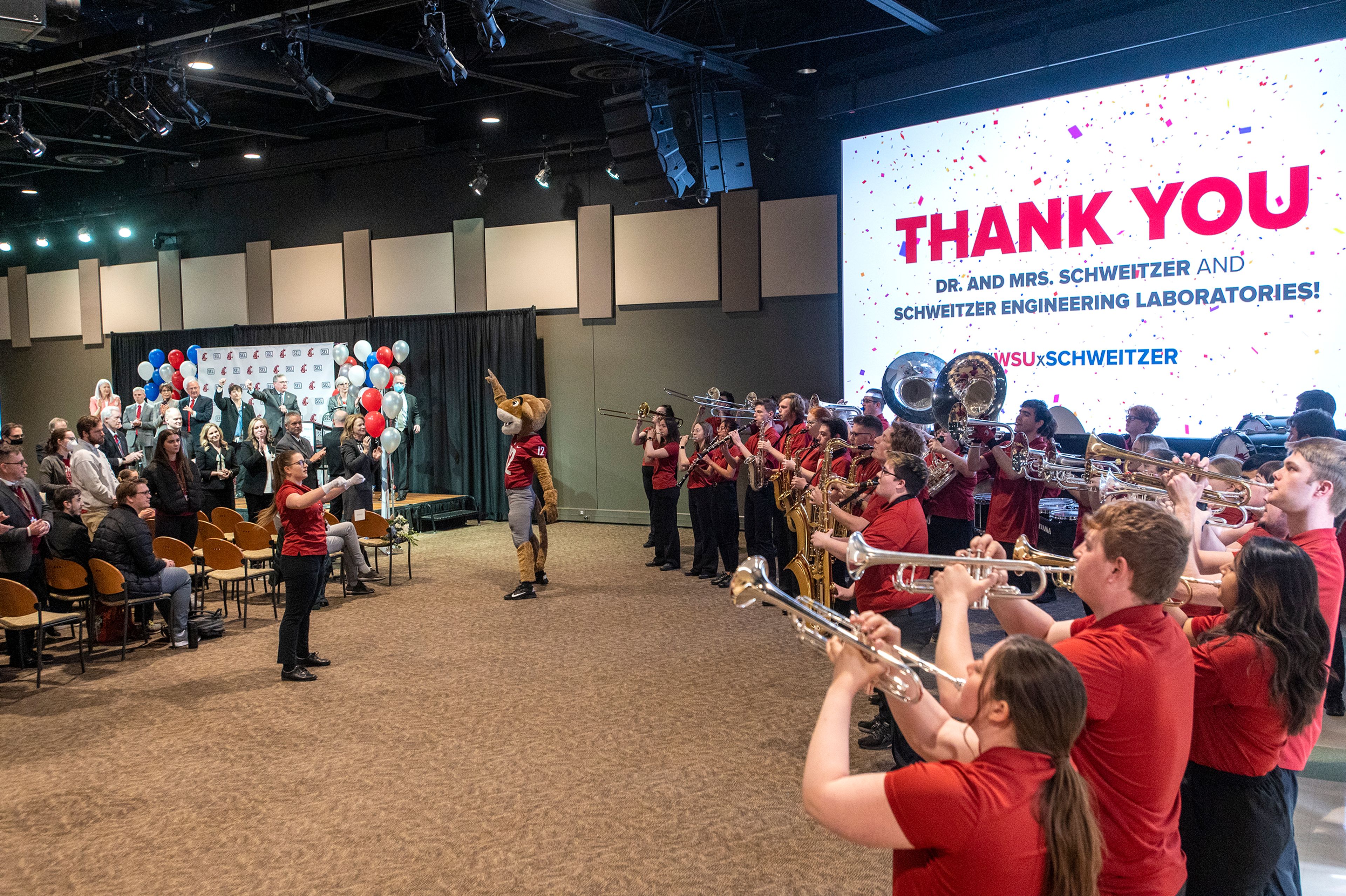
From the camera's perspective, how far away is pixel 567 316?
476 inches

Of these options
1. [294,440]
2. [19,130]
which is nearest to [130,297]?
[19,130]

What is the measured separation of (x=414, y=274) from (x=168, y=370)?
414cm

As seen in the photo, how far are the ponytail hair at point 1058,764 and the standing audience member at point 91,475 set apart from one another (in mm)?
7633

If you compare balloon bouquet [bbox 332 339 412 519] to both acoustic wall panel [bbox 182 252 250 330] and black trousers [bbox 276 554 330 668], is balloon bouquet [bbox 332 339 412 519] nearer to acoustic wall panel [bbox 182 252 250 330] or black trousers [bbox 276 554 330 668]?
acoustic wall panel [bbox 182 252 250 330]

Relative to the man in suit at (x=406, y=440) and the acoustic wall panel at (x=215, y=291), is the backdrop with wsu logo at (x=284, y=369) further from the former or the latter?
the man in suit at (x=406, y=440)

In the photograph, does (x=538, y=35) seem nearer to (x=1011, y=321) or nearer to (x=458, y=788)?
(x=1011, y=321)

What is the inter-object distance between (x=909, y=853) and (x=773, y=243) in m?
9.43

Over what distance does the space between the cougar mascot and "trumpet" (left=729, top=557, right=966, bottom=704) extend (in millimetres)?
5776

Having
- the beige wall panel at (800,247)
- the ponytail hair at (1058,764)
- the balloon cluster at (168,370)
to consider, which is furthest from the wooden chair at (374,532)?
the ponytail hair at (1058,764)

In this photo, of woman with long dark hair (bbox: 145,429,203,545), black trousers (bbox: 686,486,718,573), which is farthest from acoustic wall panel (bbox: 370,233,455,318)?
black trousers (bbox: 686,486,718,573)

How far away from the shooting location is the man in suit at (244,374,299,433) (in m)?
11.8

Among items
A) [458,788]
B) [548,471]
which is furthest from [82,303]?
[458,788]

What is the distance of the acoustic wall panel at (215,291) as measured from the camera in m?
14.3

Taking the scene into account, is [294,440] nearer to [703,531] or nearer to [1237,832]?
[703,531]
